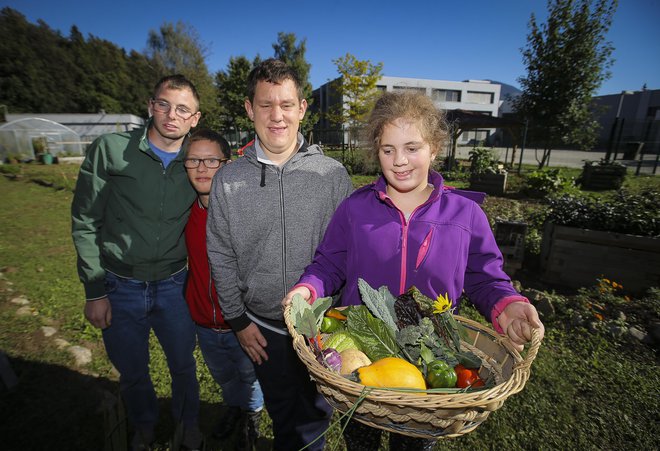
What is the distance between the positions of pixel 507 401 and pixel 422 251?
2146 millimetres

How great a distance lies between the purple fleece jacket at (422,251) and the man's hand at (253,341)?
1.83 ft

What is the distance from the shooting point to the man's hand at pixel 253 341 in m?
2.00

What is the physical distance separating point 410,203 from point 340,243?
1.46 ft

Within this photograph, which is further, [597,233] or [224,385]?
[597,233]

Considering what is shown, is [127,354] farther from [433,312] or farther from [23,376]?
[433,312]

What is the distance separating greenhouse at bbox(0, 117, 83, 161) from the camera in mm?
18688

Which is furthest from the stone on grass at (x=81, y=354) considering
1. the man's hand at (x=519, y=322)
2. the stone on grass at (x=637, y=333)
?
the stone on grass at (x=637, y=333)

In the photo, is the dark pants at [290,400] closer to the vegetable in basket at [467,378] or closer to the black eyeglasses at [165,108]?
the vegetable in basket at [467,378]

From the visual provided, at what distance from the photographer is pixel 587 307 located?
3.90 m

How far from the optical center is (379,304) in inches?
56.2

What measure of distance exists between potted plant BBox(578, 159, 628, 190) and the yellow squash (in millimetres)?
13041

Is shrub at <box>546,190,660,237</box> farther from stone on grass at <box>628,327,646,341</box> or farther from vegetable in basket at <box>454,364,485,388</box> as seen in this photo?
vegetable in basket at <box>454,364,485,388</box>

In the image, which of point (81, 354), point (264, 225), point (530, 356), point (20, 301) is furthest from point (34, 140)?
point (530, 356)

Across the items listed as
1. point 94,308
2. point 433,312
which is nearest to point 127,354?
point 94,308
